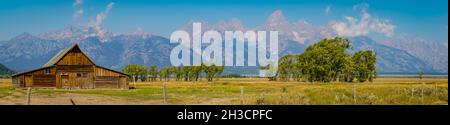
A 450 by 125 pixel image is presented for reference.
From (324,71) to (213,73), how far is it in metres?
55.3

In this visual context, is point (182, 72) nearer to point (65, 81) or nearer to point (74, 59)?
point (74, 59)

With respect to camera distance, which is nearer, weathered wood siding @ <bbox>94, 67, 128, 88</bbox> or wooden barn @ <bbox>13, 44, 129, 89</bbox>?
wooden barn @ <bbox>13, 44, 129, 89</bbox>

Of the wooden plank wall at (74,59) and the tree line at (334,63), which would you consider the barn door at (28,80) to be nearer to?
the wooden plank wall at (74,59)

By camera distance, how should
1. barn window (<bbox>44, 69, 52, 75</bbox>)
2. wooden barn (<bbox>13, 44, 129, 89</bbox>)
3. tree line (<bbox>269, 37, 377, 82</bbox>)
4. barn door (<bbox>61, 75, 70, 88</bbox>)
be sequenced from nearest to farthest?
wooden barn (<bbox>13, 44, 129, 89</bbox>), barn window (<bbox>44, 69, 52, 75</bbox>), barn door (<bbox>61, 75, 70, 88</bbox>), tree line (<bbox>269, 37, 377, 82</bbox>)

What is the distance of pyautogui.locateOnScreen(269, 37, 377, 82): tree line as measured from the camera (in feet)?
322

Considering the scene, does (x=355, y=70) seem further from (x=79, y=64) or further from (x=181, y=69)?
(x=181, y=69)

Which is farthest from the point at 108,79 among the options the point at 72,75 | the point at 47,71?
the point at 47,71

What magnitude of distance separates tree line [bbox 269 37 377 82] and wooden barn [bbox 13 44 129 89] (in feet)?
140

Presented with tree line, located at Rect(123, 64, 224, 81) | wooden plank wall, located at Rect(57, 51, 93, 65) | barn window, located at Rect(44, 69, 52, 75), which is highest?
wooden plank wall, located at Rect(57, 51, 93, 65)

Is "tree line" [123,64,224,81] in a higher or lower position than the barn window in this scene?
lower

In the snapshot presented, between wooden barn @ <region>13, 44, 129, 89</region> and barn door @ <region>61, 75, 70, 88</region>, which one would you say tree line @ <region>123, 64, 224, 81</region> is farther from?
barn door @ <region>61, 75, 70, 88</region>

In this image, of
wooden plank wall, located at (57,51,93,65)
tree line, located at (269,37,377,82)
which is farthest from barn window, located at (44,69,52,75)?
tree line, located at (269,37,377,82)

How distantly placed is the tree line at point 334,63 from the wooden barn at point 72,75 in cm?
4259

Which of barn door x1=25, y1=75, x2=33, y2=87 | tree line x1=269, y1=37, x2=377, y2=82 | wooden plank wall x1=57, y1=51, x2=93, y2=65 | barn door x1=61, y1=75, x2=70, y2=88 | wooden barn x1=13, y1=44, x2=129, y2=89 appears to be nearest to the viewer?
barn door x1=25, y1=75, x2=33, y2=87
